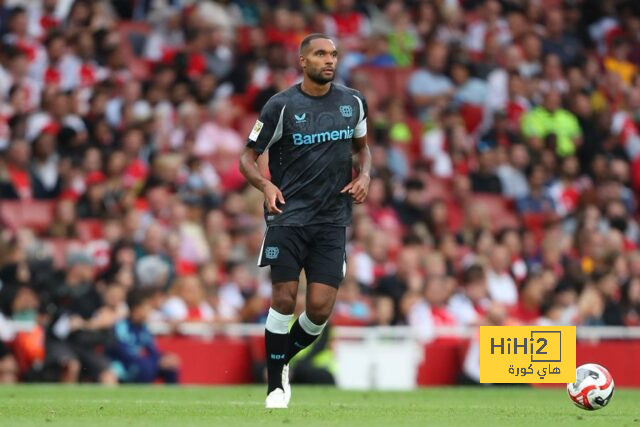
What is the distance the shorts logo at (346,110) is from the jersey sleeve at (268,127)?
1.41 ft

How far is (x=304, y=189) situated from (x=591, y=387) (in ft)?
7.87

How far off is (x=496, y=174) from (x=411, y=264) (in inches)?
156

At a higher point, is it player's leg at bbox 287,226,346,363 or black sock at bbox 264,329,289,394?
player's leg at bbox 287,226,346,363

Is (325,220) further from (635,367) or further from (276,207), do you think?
(635,367)

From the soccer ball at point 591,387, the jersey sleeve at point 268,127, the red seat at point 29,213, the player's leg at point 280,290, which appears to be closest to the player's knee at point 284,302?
the player's leg at point 280,290

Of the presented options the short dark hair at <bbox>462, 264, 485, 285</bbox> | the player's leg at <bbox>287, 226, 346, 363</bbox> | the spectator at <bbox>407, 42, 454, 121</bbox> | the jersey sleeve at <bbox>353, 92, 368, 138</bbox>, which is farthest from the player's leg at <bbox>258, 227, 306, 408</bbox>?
the spectator at <bbox>407, 42, 454, 121</bbox>

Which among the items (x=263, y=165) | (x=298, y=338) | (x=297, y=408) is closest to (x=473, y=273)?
(x=263, y=165)

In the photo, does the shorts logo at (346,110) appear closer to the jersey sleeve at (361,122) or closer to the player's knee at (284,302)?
the jersey sleeve at (361,122)

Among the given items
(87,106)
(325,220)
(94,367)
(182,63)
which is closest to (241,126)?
(182,63)

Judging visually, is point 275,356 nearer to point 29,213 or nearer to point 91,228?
point 91,228

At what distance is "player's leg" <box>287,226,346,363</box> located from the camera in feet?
35.5

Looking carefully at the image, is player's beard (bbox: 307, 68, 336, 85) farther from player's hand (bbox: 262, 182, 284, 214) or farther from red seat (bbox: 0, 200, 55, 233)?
red seat (bbox: 0, 200, 55, 233)

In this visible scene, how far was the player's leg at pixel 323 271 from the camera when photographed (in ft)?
35.5

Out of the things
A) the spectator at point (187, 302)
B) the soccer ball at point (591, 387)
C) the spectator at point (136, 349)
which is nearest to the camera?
the soccer ball at point (591, 387)
